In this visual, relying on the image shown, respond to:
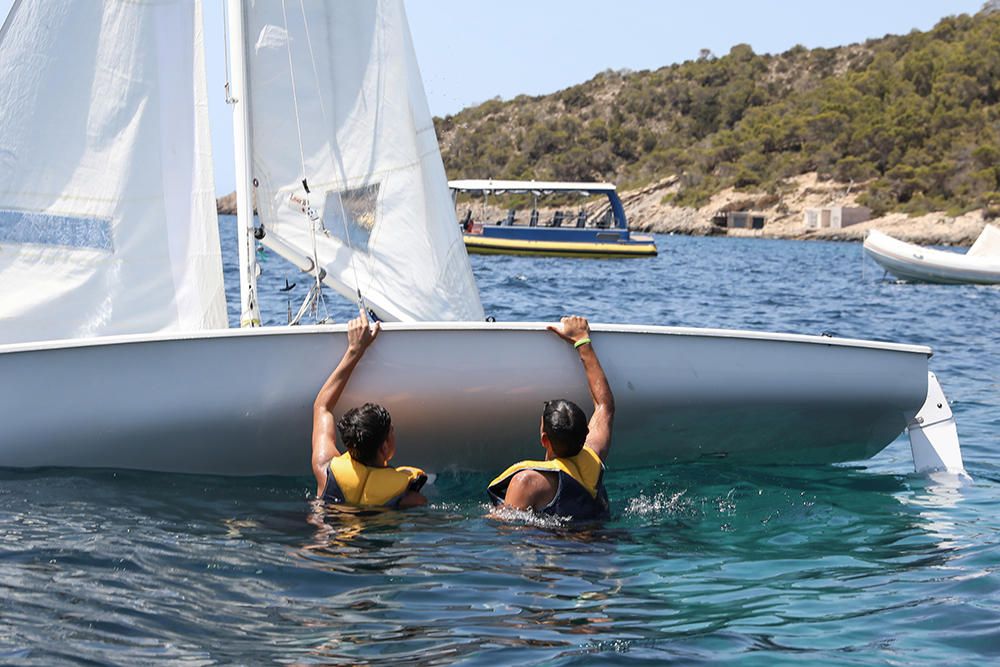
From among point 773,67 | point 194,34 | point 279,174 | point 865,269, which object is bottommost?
point 865,269

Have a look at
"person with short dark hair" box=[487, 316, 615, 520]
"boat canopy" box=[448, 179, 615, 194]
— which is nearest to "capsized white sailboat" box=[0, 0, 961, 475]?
"person with short dark hair" box=[487, 316, 615, 520]

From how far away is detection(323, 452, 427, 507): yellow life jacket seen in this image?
5879mm

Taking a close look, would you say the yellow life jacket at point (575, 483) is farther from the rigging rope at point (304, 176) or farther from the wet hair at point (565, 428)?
the rigging rope at point (304, 176)

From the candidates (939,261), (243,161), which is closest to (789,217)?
(939,261)

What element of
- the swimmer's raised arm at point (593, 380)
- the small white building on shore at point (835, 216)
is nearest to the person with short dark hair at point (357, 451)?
the swimmer's raised arm at point (593, 380)

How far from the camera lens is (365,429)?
5.72 meters

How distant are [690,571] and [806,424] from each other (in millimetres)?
1982

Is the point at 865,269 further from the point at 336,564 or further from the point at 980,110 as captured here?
the point at 980,110

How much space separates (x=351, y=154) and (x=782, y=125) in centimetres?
8242

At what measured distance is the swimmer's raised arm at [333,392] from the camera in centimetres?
607

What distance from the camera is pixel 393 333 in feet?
20.2

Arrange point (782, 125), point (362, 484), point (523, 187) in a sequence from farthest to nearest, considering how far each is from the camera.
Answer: point (782, 125)
point (523, 187)
point (362, 484)

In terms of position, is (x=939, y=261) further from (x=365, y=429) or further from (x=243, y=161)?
(x=365, y=429)

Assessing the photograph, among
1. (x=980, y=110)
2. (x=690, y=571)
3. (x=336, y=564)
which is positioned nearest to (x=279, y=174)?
(x=336, y=564)
